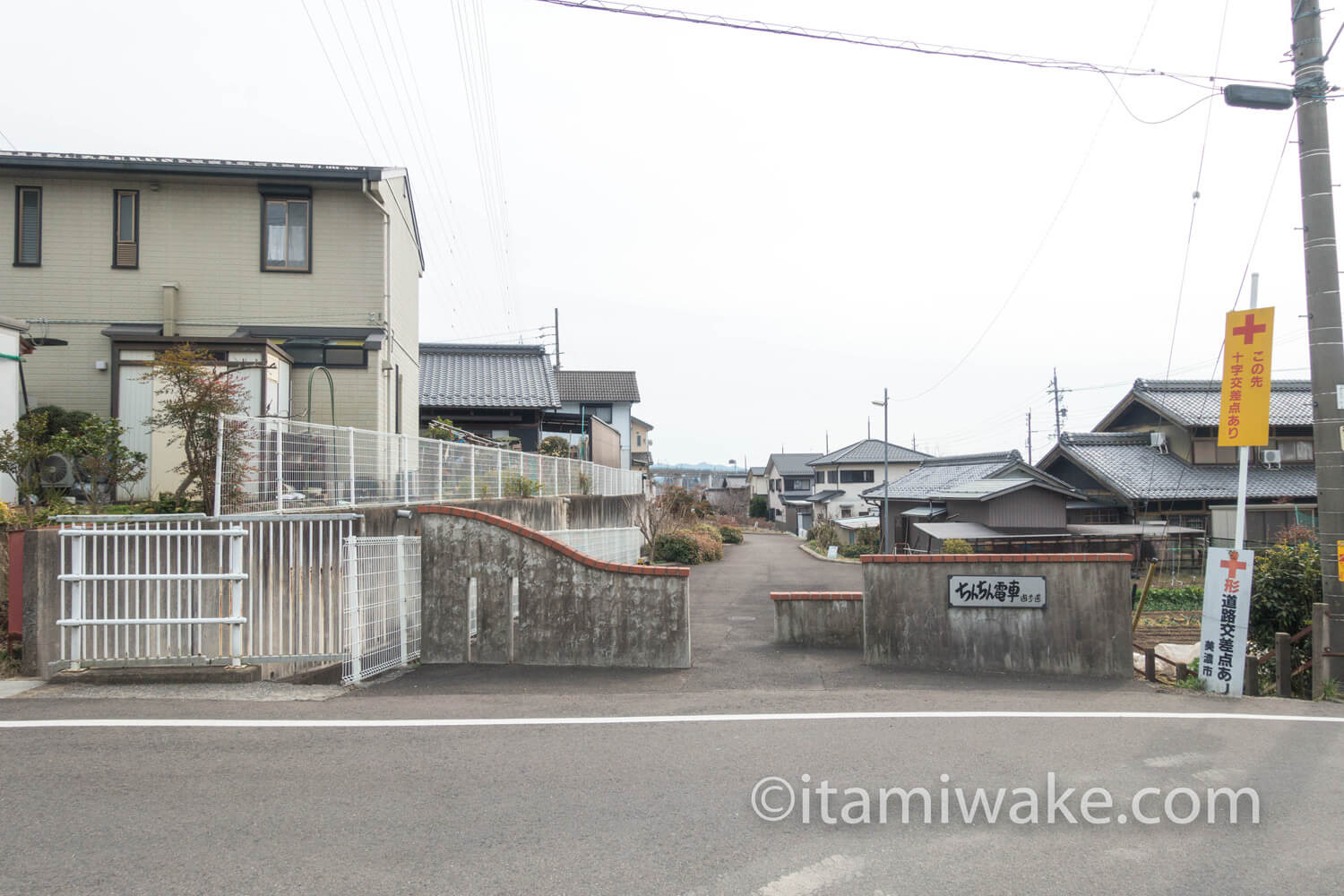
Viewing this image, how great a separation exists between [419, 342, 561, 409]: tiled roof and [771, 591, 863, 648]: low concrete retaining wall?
19053mm

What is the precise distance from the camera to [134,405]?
13.2 meters

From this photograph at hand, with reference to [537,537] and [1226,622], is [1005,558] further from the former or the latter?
[537,537]

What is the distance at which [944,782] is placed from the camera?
183 inches

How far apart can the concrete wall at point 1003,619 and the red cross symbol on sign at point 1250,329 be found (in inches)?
109

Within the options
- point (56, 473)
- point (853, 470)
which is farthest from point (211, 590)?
point (853, 470)

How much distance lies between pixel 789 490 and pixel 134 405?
62735 millimetres

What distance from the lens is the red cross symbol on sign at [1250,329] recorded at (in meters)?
8.59

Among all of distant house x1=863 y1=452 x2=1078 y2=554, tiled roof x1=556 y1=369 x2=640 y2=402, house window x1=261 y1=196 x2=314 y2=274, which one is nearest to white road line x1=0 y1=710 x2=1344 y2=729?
house window x1=261 y1=196 x2=314 y2=274

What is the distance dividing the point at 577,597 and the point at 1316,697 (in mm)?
7509

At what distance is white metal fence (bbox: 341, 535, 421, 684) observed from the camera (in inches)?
283

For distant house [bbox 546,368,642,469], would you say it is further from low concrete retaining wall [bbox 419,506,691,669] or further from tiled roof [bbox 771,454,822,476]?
low concrete retaining wall [bbox 419,506,691,669]

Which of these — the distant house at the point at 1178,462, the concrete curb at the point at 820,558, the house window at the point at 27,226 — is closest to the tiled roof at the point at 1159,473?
the distant house at the point at 1178,462

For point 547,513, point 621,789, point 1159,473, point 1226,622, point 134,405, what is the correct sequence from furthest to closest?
point 1159,473, point 547,513, point 134,405, point 1226,622, point 621,789

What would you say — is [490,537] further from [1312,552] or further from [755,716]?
[1312,552]
